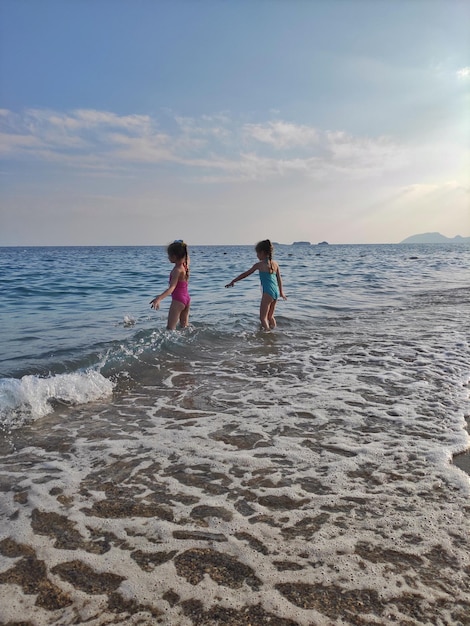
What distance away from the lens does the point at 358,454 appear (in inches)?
151

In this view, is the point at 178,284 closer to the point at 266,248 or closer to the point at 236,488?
the point at 266,248

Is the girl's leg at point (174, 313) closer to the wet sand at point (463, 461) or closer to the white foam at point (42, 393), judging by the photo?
the white foam at point (42, 393)

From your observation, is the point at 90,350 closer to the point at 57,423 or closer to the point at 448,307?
the point at 57,423

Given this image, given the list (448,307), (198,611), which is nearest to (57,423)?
(198,611)

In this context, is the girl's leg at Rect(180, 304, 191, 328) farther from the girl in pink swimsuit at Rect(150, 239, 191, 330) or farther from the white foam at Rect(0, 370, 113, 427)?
the white foam at Rect(0, 370, 113, 427)

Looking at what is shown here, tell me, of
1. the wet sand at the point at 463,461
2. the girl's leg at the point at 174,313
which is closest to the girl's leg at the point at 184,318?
the girl's leg at the point at 174,313

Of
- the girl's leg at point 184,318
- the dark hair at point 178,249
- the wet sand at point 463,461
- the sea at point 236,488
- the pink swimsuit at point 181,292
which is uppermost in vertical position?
the dark hair at point 178,249

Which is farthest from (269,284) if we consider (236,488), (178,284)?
(236,488)

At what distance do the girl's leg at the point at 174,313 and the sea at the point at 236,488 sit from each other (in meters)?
1.49

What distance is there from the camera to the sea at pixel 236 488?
2.26 m

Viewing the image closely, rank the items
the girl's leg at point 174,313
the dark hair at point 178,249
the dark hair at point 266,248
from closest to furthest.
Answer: the dark hair at point 178,249 → the girl's leg at point 174,313 → the dark hair at point 266,248

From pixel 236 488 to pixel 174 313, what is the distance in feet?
20.6

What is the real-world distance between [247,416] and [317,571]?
247 centimetres

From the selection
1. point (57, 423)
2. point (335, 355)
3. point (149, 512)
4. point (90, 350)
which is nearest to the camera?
point (149, 512)
